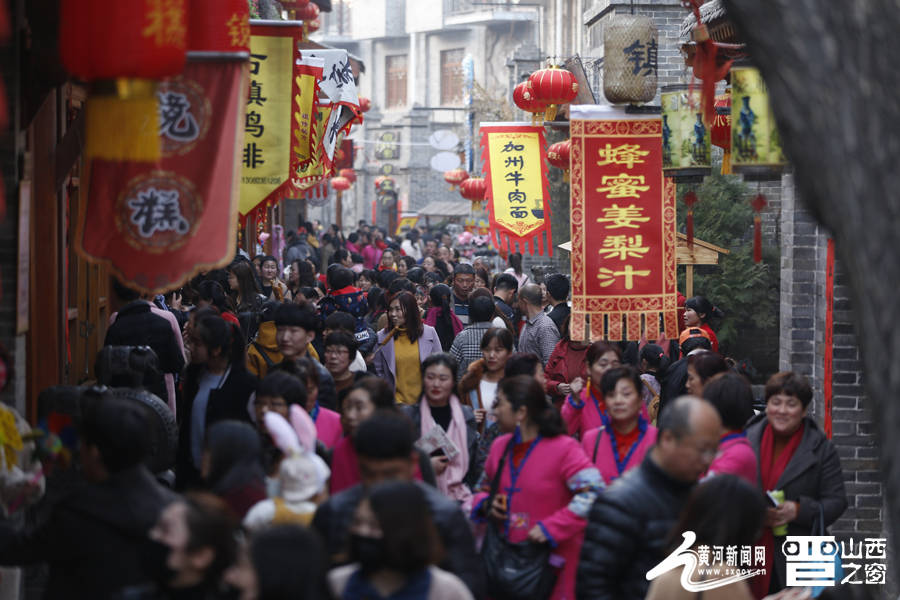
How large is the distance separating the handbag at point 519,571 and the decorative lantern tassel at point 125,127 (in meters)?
2.25

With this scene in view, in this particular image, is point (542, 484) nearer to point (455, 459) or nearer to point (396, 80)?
point (455, 459)

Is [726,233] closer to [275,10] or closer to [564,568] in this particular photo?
[275,10]

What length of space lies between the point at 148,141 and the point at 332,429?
5.82ft

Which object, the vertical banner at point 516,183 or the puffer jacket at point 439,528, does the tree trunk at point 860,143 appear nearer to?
the puffer jacket at point 439,528

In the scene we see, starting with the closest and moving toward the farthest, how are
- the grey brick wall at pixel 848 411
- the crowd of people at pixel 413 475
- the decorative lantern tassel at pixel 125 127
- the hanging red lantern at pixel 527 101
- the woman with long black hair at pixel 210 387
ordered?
the crowd of people at pixel 413 475
the decorative lantern tassel at pixel 125 127
the woman with long black hair at pixel 210 387
the grey brick wall at pixel 848 411
the hanging red lantern at pixel 527 101

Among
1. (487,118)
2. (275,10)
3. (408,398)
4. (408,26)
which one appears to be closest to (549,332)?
(408,398)

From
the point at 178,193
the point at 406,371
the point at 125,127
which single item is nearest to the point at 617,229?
the point at 406,371

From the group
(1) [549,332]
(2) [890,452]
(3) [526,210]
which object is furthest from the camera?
(3) [526,210]

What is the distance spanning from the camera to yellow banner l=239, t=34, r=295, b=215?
794 cm

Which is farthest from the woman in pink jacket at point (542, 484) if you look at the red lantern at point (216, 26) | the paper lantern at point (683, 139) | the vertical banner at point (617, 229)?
the paper lantern at point (683, 139)

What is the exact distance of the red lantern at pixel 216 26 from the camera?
20.2ft

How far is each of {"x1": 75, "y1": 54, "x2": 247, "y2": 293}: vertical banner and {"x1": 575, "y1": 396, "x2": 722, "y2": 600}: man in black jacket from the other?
218 cm

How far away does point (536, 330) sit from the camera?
9.70 meters

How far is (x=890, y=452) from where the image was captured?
3014 mm
